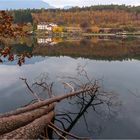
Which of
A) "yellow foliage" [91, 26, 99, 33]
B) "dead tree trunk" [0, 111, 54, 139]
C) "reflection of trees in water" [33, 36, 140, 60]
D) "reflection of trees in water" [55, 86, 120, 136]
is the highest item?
"dead tree trunk" [0, 111, 54, 139]

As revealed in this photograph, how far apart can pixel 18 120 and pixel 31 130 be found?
712 mm

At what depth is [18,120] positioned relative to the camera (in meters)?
14.2

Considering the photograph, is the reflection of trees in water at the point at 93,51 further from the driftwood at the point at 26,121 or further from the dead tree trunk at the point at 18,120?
the dead tree trunk at the point at 18,120

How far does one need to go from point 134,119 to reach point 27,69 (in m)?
24.0

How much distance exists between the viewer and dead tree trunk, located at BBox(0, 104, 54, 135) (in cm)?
1343

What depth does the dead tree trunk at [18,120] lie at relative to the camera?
1343 centimetres

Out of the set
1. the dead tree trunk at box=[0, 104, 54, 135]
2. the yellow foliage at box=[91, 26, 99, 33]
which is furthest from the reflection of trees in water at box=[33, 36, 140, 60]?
the yellow foliage at box=[91, 26, 99, 33]

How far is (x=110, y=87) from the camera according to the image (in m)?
29.1

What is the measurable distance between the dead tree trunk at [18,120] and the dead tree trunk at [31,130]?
0.74 feet

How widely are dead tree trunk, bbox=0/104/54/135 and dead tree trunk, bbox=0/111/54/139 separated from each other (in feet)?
0.74

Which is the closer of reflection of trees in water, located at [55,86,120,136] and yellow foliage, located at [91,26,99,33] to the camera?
reflection of trees in water, located at [55,86,120,136]

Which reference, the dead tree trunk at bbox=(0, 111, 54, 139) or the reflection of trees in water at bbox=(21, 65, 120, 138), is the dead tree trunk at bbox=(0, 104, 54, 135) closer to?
the dead tree trunk at bbox=(0, 111, 54, 139)

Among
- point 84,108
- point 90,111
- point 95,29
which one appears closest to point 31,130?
point 90,111

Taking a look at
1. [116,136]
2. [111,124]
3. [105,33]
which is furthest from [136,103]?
[105,33]
